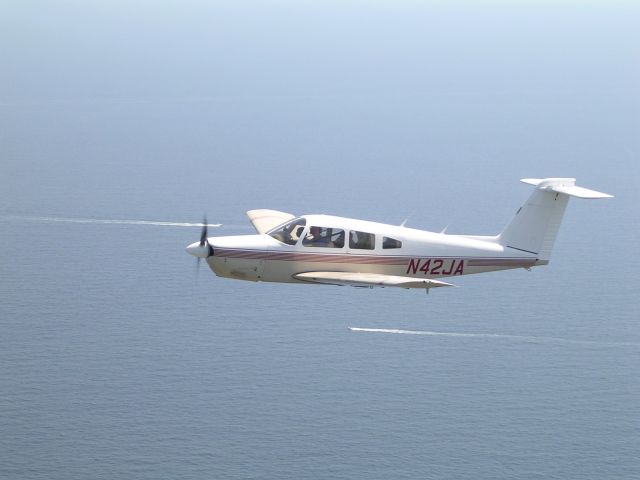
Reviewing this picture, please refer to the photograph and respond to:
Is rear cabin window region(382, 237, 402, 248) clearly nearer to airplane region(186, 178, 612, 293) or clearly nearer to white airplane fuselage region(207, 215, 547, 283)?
airplane region(186, 178, 612, 293)

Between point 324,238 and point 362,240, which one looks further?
point 362,240

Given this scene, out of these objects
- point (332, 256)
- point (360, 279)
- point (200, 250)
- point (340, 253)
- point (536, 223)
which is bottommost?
point (200, 250)

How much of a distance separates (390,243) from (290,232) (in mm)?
6376

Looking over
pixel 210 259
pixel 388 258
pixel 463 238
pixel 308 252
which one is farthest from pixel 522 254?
pixel 210 259

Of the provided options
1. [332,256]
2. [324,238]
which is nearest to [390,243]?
[332,256]

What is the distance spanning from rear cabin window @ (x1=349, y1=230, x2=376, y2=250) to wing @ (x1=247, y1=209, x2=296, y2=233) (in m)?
7.63

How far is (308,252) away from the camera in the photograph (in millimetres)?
76500

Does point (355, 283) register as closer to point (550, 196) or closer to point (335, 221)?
point (335, 221)

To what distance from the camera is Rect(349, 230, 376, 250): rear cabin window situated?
7694cm

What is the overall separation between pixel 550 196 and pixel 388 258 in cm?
1232

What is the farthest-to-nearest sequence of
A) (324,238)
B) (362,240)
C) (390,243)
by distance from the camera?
(390,243)
(362,240)
(324,238)

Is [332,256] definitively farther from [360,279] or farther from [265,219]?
[265,219]

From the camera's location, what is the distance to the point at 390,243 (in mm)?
77562

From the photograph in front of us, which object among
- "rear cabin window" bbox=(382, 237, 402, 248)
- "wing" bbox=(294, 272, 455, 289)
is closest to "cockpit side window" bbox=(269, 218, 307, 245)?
"wing" bbox=(294, 272, 455, 289)
